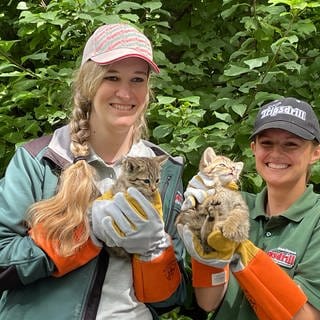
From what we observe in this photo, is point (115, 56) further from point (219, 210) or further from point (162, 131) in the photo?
point (162, 131)

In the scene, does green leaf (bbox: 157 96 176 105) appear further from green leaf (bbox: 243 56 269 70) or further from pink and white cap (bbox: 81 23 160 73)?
pink and white cap (bbox: 81 23 160 73)

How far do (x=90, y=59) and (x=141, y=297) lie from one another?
1084 mm

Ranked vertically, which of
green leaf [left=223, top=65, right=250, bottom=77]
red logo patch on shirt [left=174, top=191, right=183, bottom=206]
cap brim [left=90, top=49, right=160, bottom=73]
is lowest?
red logo patch on shirt [left=174, top=191, right=183, bottom=206]

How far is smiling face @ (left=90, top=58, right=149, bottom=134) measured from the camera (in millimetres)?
2684

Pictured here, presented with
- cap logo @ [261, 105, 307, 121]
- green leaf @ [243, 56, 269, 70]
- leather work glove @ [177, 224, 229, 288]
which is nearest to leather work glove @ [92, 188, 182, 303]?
leather work glove @ [177, 224, 229, 288]

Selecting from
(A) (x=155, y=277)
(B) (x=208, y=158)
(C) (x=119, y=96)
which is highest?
(C) (x=119, y=96)

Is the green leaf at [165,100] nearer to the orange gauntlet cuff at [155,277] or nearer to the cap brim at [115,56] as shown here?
the cap brim at [115,56]

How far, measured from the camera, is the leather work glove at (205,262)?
8.00 feet

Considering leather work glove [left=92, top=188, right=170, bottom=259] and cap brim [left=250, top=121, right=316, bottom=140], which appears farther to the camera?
cap brim [left=250, top=121, right=316, bottom=140]

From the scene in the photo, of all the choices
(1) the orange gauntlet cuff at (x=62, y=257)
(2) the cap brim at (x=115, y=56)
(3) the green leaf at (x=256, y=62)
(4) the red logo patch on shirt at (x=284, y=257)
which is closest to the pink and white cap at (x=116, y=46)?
(2) the cap brim at (x=115, y=56)

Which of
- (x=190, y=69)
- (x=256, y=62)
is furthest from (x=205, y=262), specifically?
(x=190, y=69)

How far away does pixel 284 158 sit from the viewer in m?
2.67

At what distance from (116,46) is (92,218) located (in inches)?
30.2

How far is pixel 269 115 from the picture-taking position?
2.76 m
